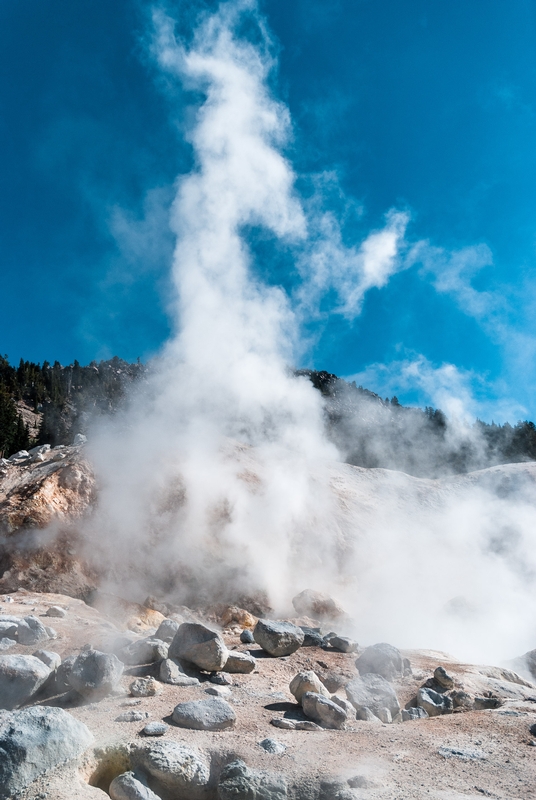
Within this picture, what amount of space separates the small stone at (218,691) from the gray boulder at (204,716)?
2.43 feet

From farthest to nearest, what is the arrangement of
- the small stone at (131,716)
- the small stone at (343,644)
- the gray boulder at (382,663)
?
the small stone at (343,644), the gray boulder at (382,663), the small stone at (131,716)

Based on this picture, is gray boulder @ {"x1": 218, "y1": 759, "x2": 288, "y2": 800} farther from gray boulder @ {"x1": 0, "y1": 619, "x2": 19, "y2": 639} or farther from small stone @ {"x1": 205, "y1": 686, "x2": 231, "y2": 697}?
gray boulder @ {"x1": 0, "y1": 619, "x2": 19, "y2": 639}

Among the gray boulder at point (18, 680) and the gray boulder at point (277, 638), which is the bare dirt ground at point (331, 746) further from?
the gray boulder at point (277, 638)

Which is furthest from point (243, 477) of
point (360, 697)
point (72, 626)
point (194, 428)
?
point (360, 697)

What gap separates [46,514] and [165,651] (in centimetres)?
715

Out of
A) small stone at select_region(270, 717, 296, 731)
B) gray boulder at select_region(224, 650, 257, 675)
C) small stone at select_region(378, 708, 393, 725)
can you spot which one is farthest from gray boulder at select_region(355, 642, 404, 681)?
small stone at select_region(270, 717, 296, 731)

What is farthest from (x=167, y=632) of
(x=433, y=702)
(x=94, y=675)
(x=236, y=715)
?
(x=433, y=702)

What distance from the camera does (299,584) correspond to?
14.2 metres

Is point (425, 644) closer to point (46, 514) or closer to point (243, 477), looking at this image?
point (243, 477)

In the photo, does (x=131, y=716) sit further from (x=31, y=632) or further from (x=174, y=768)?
(x=31, y=632)

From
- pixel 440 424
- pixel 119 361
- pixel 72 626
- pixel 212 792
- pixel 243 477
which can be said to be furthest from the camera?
pixel 119 361

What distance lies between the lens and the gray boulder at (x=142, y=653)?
5602mm

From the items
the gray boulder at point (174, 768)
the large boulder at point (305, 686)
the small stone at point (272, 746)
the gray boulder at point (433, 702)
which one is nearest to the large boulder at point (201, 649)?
the large boulder at point (305, 686)

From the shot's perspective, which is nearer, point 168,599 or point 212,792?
point 212,792
